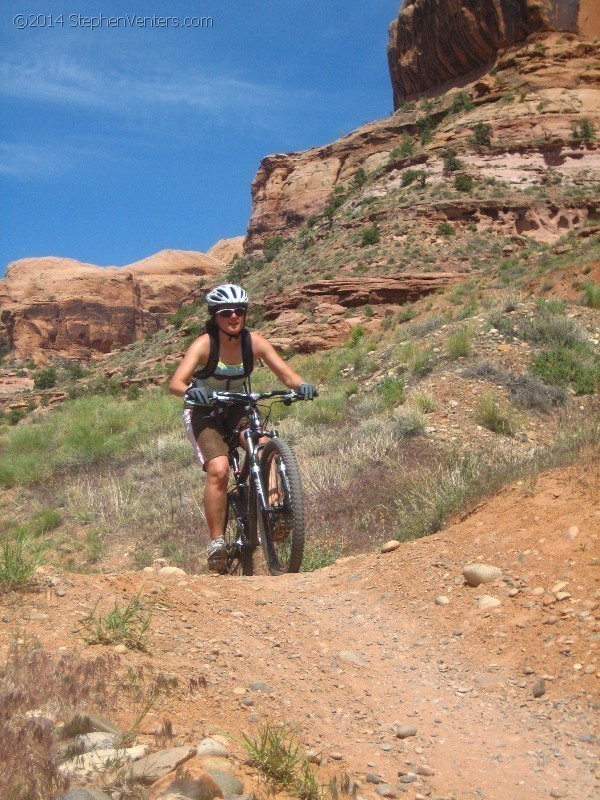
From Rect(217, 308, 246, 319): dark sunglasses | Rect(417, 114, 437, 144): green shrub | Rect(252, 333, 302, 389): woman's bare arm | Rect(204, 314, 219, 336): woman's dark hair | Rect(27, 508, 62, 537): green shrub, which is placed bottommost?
Rect(27, 508, 62, 537): green shrub

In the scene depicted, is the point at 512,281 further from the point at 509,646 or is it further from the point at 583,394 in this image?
the point at 509,646

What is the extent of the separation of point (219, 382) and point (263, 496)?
0.85 meters

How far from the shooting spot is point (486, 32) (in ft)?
173

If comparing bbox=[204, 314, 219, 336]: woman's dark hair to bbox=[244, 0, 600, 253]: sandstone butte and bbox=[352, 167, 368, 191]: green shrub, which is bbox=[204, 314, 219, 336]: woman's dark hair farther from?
bbox=[352, 167, 368, 191]: green shrub

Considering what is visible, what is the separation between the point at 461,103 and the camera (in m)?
48.4

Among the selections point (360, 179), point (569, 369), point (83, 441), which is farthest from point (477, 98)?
point (83, 441)

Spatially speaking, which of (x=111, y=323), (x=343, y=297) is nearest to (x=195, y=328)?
(x=343, y=297)

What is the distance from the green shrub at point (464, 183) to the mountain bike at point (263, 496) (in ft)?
117

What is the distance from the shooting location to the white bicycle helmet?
505 cm

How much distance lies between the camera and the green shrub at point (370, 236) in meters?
36.3

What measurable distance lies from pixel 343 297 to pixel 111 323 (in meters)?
49.1

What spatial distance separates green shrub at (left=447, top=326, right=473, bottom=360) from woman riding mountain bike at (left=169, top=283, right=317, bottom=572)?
8252mm

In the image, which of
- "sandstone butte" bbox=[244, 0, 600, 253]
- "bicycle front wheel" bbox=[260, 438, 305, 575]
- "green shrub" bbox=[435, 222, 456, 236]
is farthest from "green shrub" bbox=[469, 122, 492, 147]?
"bicycle front wheel" bbox=[260, 438, 305, 575]

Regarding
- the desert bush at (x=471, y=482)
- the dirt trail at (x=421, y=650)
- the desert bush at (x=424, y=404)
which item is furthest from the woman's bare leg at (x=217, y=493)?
the desert bush at (x=424, y=404)
